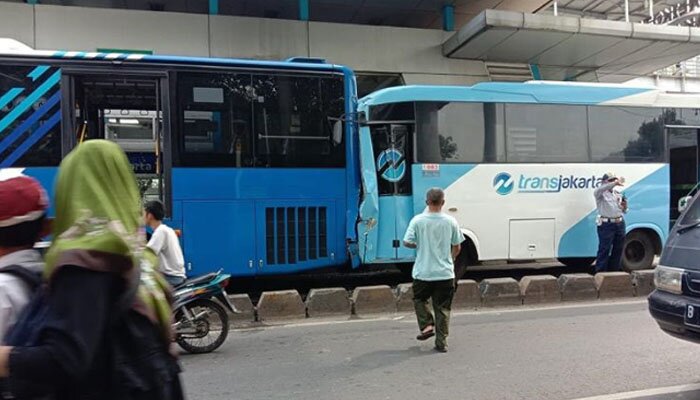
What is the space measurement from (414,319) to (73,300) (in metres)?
6.28

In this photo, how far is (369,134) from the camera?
29.3 ft

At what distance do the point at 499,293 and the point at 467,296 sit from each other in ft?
1.62

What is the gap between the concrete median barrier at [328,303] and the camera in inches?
299

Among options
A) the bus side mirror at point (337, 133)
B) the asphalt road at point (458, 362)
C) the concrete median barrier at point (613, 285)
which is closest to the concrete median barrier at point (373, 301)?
the asphalt road at point (458, 362)

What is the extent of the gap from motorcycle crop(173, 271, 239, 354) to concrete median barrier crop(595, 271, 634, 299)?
5.75 m

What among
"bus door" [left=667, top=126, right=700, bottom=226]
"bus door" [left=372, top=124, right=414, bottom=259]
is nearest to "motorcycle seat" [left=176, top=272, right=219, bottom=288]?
"bus door" [left=372, top=124, right=414, bottom=259]

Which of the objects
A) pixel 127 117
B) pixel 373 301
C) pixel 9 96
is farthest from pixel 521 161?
pixel 9 96

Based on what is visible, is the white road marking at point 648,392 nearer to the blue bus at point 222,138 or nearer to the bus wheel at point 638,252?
the blue bus at point 222,138

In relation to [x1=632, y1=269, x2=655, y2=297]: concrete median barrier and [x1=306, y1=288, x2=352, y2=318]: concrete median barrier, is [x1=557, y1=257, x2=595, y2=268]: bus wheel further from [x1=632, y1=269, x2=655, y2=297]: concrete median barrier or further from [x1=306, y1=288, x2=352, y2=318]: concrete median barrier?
[x1=306, y1=288, x2=352, y2=318]: concrete median barrier

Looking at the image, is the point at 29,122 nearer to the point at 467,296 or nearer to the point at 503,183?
the point at 467,296

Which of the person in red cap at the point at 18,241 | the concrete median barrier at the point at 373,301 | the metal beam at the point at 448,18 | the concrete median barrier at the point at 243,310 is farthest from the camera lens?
the metal beam at the point at 448,18

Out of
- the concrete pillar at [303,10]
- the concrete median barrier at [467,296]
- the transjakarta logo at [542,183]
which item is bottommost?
the concrete median barrier at [467,296]

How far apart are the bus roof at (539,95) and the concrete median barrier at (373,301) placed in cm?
302

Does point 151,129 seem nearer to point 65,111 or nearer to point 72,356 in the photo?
point 65,111
